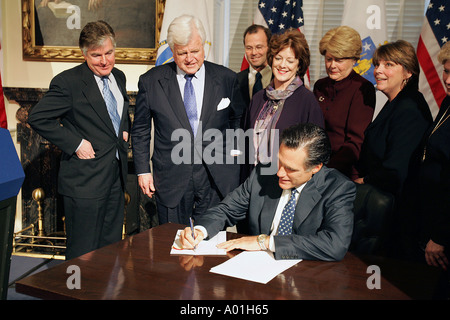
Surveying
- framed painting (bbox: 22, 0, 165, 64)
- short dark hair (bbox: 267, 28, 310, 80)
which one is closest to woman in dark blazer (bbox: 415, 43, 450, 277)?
short dark hair (bbox: 267, 28, 310, 80)

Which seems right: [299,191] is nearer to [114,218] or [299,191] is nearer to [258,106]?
[258,106]

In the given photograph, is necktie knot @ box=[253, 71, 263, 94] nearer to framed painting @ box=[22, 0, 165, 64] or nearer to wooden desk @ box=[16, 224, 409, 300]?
framed painting @ box=[22, 0, 165, 64]

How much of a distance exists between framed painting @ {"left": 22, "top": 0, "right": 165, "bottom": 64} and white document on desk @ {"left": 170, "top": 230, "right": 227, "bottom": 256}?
8.88 feet

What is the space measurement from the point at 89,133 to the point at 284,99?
4.34 feet

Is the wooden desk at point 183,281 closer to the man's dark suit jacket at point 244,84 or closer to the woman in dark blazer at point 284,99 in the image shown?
the woman in dark blazer at point 284,99

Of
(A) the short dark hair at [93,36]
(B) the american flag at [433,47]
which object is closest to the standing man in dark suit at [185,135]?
(A) the short dark hair at [93,36]

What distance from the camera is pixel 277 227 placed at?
209cm

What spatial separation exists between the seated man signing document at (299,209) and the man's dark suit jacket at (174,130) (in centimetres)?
58

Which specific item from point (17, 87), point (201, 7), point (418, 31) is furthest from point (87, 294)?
point (418, 31)

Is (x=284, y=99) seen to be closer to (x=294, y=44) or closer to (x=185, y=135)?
(x=294, y=44)

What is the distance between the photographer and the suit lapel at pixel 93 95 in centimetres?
291

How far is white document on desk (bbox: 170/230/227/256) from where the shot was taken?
72.0 inches

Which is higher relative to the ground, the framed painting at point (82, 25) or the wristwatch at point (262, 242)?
the framed painting at point (82, 25)
